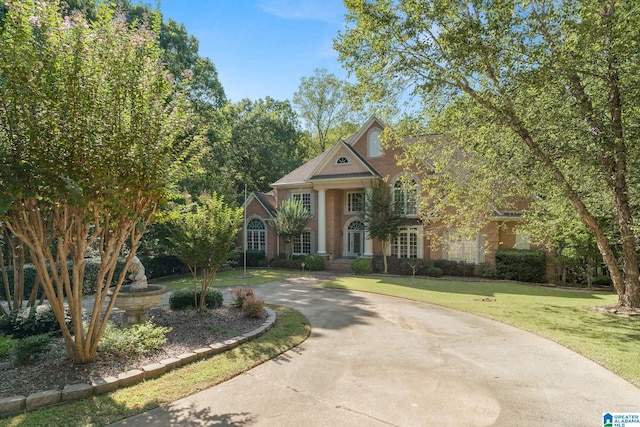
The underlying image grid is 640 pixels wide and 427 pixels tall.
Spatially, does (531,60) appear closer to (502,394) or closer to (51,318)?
(502,394)

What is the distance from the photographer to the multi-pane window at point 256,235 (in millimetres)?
28594

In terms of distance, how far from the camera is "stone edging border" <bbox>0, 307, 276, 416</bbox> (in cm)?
434

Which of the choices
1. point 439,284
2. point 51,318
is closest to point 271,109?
point 439,284

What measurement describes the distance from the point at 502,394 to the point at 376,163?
20.4m

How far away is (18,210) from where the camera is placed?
4711 millimetres

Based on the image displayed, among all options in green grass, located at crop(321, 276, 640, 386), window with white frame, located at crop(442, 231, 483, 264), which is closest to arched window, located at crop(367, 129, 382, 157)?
window with white frame, located at crop(442, 231, 483, 264)

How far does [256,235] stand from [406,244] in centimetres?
1273

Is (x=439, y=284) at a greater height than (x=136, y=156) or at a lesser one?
lesser

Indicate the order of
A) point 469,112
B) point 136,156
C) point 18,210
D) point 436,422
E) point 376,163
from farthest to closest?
point 376,163 → point 469,112 → point 136,156 → point 18,210 → point 436,422

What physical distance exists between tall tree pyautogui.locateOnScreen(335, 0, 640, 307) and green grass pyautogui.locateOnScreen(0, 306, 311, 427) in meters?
9.65

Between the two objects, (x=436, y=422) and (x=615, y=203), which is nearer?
(x=436, y=422)

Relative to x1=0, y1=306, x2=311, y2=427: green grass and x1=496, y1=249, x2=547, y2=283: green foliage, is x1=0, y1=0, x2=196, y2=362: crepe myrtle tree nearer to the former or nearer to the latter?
x1=0, y1=306, x2=311, y2=427: green grass

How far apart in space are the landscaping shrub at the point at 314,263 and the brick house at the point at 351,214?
865 mm

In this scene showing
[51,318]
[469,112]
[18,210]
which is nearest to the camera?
[18,210]
